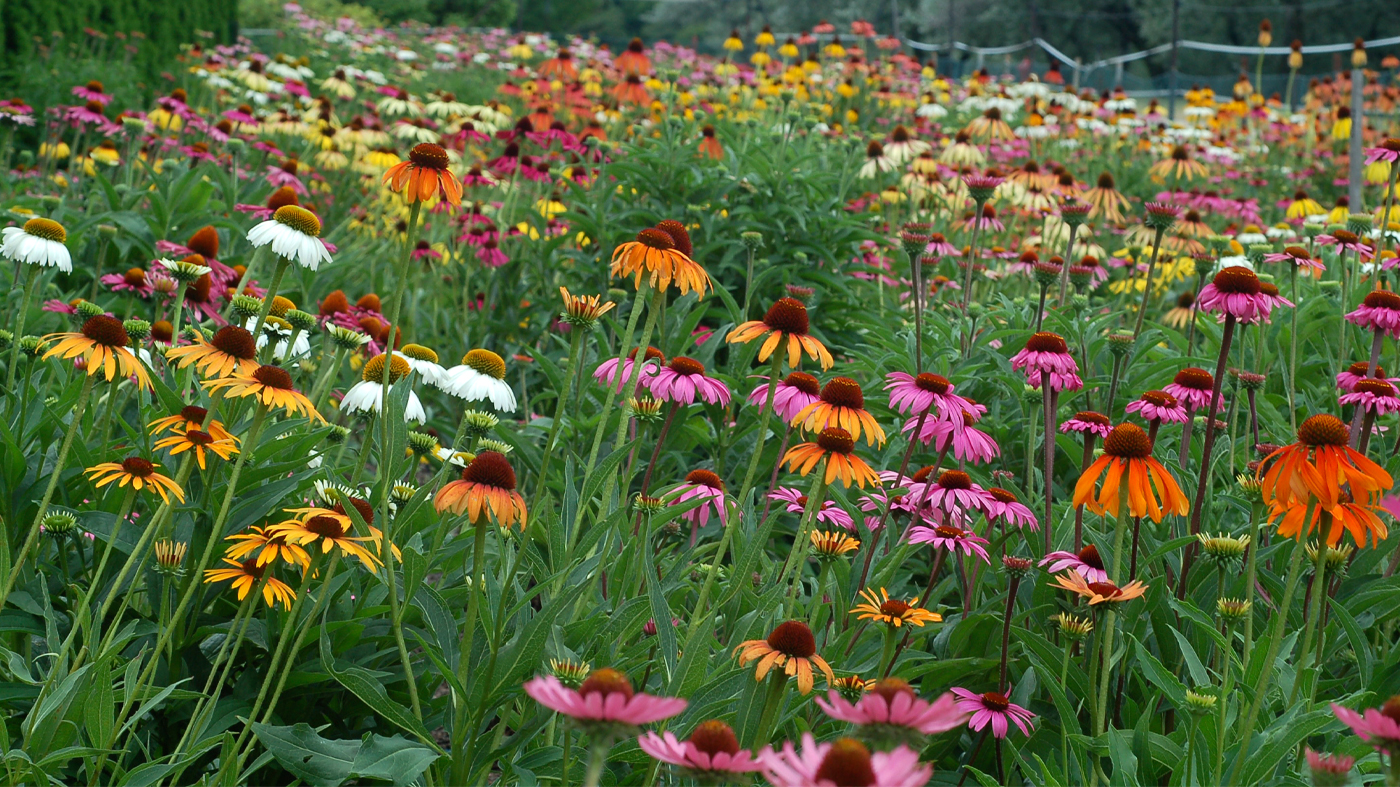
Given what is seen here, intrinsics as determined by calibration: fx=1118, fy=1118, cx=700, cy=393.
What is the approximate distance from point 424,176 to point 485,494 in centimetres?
57

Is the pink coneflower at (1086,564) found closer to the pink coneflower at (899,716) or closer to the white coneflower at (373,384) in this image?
the pink coneflower at (899,716)

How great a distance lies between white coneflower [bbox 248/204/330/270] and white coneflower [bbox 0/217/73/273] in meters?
0.66

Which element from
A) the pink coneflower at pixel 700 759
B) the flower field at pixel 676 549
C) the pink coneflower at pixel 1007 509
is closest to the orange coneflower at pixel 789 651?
the flower field at pixel 676 549

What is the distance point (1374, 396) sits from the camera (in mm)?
2176

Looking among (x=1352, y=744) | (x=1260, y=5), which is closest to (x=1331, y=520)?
(x=1352, y=744)

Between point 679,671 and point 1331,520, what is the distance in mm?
1028

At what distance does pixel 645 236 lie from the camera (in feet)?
6.16

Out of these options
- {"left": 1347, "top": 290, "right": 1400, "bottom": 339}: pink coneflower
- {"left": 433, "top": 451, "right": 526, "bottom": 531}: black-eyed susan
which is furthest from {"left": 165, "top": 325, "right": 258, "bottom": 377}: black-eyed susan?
{"left": 1347, "top": 290, "right": 1400, "bottom": 339}: pink coneflower

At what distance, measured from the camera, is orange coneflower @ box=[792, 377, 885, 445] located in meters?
1.89

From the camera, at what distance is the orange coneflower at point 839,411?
74.5 inches

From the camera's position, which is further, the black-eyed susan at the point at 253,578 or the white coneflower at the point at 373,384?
the white coneflower at the point at 373,384

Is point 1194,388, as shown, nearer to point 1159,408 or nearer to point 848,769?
point 1159,408

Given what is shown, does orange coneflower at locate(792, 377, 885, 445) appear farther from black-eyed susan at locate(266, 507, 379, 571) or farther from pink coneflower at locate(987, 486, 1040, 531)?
black-eyed susan at locate(266, 507, 379, 571)

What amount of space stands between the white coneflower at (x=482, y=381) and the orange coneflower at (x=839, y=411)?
23.9 inches
